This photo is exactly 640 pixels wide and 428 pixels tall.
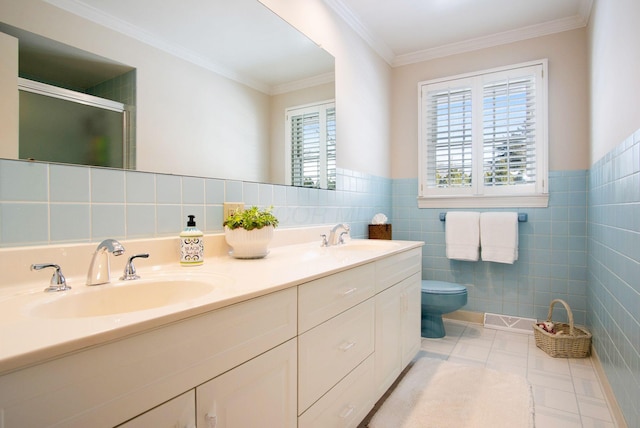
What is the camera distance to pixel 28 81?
970mm

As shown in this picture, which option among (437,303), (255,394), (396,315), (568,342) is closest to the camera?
(255,394)

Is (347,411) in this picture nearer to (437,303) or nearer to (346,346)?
(346,346)

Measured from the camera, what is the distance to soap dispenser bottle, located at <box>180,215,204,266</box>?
4.24ft

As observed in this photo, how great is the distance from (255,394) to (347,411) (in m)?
0.61

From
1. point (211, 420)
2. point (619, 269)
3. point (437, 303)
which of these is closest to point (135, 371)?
point (211, 420)

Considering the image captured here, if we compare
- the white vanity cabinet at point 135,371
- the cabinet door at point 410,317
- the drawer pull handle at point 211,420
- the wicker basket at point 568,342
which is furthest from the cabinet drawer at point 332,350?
the wicker basket at point 568,342

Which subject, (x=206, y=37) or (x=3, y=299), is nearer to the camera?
(x=3, y=299)

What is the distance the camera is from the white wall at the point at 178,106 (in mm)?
1043

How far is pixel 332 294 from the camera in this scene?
1267 mm

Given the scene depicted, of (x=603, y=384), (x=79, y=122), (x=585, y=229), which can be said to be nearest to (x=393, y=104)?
(x=585, y=229)

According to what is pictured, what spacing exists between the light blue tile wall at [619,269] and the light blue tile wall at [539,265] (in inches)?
16.2

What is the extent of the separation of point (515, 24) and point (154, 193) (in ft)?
9.56

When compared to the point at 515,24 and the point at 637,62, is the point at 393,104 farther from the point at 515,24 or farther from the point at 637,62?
the point at 637,62

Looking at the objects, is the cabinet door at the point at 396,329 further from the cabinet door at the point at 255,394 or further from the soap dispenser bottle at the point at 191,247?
the soap dispenser bottle at the point at 191,247
